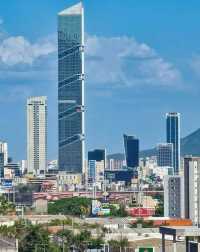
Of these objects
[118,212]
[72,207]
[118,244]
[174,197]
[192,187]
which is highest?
[192,187]

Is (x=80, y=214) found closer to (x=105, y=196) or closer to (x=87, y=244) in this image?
(x=105, y=196)

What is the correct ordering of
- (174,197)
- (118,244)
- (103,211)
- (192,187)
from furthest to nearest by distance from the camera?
(103,211), (174,197), (192,187), (118,244)

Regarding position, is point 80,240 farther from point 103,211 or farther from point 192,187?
point 103,211

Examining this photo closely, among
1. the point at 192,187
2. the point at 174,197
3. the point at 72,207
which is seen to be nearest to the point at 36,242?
the point at 192,187

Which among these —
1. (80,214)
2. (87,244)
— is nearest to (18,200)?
(80,214)

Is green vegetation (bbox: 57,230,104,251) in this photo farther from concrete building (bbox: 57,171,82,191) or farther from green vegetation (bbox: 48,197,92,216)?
concrete building (bbox: 57,171,82,191)
